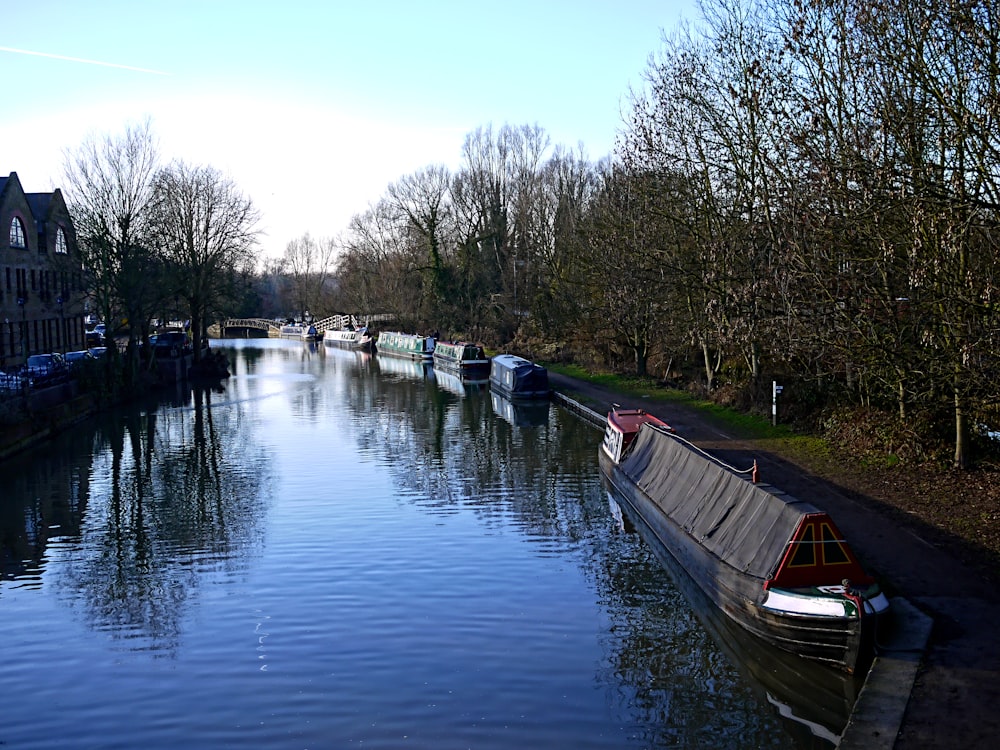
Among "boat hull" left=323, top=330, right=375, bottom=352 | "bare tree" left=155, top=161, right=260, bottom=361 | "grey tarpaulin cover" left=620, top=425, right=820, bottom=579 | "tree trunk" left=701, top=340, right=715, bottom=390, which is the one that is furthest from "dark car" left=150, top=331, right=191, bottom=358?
"grey tarpaulin cover" left=620, top=425, right=820, bottom=579

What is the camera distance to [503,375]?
40.8m

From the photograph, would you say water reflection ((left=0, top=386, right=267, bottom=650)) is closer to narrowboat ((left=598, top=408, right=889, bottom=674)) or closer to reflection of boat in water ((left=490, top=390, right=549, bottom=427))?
narrowboat ((left=598, top=408, right=889, bottom=674))

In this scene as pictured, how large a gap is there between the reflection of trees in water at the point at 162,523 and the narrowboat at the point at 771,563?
7.51 metres

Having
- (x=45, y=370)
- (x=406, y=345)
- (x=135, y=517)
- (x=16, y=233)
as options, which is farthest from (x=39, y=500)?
(x=406, y=345)

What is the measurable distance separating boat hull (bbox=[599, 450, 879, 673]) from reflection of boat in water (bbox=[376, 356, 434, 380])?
38264mm

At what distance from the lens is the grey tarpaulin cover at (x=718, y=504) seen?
12070 mm

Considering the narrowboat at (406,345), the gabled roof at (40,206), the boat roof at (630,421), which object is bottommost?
the boat roof at (630,421)

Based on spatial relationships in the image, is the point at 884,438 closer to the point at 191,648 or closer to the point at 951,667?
the point at 951,667

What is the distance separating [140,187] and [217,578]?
94.9 ft

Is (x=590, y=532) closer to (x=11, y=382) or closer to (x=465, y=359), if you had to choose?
(x=11, y=382)

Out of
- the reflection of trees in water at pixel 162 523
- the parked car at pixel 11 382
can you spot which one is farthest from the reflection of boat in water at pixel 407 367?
the parked car at pixel 11 382

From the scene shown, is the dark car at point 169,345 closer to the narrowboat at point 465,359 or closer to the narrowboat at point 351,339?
the narrowboat at point 465,359

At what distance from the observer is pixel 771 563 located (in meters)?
11.8

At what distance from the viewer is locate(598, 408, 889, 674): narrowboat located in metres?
10.7
